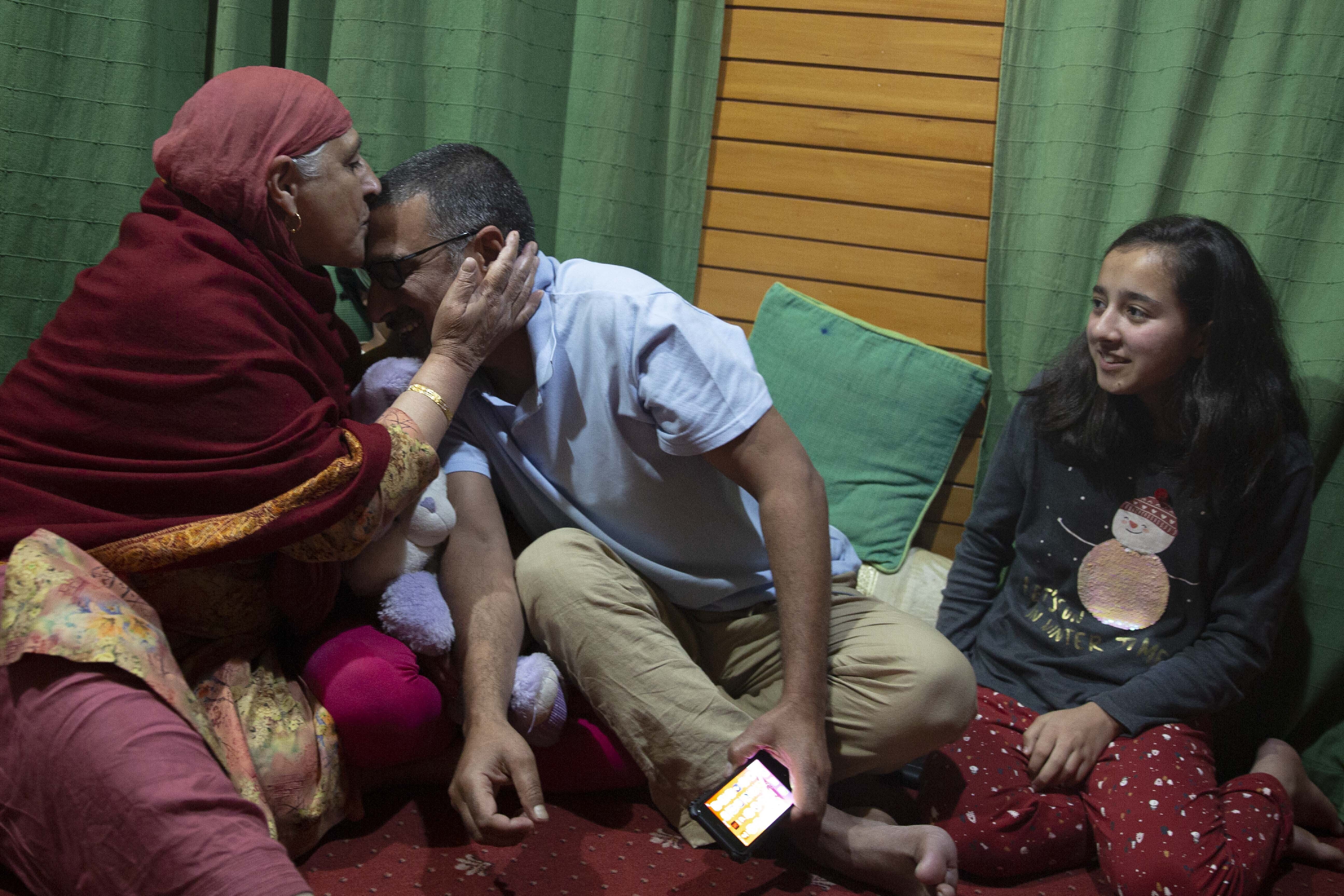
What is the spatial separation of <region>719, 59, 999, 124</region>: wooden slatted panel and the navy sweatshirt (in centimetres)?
66

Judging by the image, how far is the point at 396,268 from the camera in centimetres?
145

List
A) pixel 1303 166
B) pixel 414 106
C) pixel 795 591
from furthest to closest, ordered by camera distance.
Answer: pixel 414 106 → pixel 1303 166 → pixel 795 591

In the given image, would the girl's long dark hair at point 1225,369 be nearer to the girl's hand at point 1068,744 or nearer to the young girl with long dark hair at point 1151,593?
the young girl with long dark hair at point 1151,593

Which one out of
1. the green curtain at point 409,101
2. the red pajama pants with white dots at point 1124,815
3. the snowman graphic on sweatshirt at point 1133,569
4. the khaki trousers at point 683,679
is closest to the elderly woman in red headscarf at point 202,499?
the khaki trousers at point 683,679

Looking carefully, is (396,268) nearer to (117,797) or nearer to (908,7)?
(117,797)

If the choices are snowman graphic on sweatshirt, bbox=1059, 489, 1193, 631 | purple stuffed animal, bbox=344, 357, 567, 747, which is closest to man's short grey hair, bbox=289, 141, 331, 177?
purple stuffed animal, bbox=344, 357, 567, 747

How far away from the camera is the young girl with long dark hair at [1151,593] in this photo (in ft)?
4.80

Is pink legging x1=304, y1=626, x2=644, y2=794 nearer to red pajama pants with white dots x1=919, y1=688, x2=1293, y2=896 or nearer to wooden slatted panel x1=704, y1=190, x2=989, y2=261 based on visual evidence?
red pajama pants with white dots x1=919, y1=688, x2=1293, y2=896

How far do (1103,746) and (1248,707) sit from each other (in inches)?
20.4

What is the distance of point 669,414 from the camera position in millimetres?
1395

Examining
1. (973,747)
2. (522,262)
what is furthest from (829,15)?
(973,747)

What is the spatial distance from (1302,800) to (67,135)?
2.49 metres

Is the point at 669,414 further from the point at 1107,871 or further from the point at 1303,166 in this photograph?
the point at 1303,166

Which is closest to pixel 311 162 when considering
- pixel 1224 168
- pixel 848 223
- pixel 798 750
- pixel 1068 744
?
pixel 798 750
